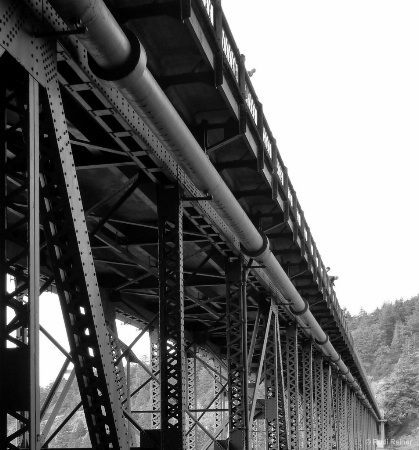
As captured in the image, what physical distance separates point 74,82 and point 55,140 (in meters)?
1.71

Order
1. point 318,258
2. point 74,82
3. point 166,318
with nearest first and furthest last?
1. point 74,82
2. point 166,318
3. point 318,258

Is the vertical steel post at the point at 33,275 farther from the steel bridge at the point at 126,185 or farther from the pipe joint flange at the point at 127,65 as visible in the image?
the pipe joint flange at the point at 127,65

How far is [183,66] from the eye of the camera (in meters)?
11.6

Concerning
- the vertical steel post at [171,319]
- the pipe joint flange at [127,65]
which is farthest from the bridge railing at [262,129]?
the pipe joint flange at [127,65]

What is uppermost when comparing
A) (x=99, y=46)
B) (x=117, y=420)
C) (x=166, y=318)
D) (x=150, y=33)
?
(x=150, y=33)

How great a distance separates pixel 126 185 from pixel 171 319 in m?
2.11

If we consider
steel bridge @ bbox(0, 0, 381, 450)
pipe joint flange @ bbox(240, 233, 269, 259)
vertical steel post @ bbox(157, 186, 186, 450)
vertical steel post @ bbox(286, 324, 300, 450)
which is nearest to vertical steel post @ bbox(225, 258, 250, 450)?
steel bridge @ bbox(0, 0, 381, 450)

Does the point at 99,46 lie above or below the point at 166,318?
above

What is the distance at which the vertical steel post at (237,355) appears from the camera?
60.2ft

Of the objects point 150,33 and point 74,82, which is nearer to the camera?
point 74,82

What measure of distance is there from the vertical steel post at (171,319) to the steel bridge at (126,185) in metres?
0.02

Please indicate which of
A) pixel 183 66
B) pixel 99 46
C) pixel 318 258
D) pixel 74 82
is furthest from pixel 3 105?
pixel 318 258

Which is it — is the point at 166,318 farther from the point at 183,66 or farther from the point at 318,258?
the point at 318,258

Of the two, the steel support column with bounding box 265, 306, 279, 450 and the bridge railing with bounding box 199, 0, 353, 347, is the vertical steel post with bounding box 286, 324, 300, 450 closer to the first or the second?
the bridge railing with bounding box 199, 0, 353, 347
